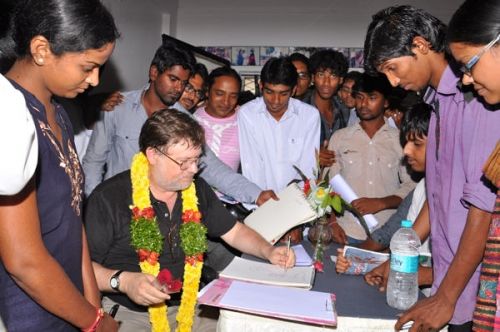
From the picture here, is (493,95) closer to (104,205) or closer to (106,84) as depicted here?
(104,205)

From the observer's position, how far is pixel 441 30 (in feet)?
5.96

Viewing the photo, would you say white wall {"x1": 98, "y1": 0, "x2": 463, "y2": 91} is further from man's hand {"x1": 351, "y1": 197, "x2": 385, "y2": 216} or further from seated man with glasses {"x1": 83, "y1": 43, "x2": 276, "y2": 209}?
man's hand {"x1": 351, "y1": 197, "x2": 385, "y2": 216}

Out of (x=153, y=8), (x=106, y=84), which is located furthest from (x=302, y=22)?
(x=106, y=84)

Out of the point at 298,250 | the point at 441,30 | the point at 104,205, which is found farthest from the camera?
the point at 298,250

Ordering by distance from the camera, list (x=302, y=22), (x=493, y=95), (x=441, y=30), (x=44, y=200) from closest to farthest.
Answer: (x=44, y=200)
(x=493, y=95)
(x=441, y=30)
(x=302, y=22)

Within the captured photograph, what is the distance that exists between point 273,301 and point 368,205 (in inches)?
58.3

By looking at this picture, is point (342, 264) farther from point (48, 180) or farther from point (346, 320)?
point (48, 180)

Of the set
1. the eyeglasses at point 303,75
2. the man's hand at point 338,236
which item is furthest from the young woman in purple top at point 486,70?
the eyeglasses at point 303,75

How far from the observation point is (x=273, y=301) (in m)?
1.69

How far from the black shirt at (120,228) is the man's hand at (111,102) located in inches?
48.6

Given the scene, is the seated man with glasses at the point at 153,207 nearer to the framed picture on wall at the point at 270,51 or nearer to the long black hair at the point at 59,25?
the long black hair at the point at 59,25

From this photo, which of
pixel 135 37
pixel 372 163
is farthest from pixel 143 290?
pixel 135 37

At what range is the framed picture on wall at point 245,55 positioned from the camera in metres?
6.46

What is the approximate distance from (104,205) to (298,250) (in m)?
0.97
